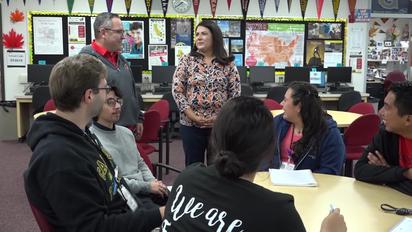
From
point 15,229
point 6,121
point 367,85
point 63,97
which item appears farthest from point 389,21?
point 63,97

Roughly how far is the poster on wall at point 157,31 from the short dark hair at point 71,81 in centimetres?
572

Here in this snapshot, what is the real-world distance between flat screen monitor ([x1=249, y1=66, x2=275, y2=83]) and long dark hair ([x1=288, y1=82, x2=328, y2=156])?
457 centimetres

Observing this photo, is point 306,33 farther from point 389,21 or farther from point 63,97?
point 63,97

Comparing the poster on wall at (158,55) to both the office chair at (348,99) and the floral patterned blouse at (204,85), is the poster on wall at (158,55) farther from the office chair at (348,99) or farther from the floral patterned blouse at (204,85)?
the floral patterned blouse at (204,85)

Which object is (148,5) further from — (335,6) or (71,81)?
(71,81)

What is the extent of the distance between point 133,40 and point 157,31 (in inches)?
16.3

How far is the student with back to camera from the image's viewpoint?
121 centimetres

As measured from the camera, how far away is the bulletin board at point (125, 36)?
6953 mm

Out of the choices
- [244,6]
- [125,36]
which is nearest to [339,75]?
[244,6]

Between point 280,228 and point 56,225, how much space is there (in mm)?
788

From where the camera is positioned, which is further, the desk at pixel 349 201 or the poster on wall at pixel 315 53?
the poster on wall at pixel 315 53

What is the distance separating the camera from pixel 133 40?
23.7 ft

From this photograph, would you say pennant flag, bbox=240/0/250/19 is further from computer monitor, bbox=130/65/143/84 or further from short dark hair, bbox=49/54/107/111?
short dark hair, bbox=49/54/107/111

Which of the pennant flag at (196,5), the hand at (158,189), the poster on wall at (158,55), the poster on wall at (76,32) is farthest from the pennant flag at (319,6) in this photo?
the hand at (158,189)
